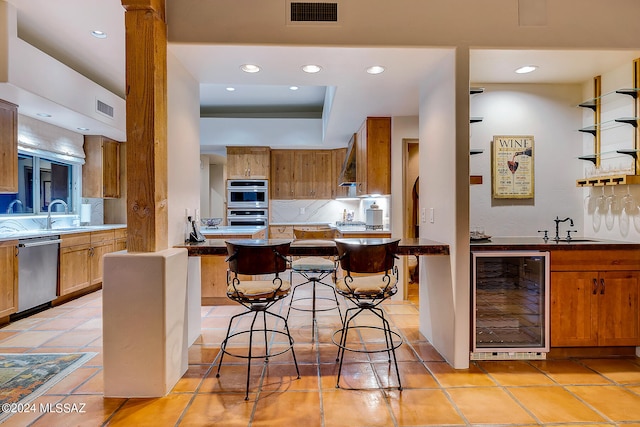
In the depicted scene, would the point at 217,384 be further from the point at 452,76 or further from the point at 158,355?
the point at 452,76

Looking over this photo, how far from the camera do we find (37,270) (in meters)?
3.86

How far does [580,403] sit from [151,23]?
359 centimetres

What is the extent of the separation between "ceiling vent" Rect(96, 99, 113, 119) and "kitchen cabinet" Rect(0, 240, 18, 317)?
1.94m

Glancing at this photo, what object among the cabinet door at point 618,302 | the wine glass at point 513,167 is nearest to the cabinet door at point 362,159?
the wine glass at point 513,167

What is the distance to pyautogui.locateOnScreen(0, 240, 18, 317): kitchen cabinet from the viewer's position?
3.43 metres

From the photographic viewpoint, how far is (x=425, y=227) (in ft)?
10.4

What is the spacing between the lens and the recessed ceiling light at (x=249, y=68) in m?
2.83

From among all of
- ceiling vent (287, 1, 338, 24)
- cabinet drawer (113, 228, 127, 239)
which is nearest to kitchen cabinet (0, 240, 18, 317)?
cabinet drawer (113, 228, 127, 239)

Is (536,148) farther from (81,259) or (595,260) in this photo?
(81,259)

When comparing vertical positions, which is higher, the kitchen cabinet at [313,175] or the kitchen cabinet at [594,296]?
the kitchen cabinet at [313,175]

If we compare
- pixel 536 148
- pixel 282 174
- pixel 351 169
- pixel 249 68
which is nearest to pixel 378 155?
pixel 351 169

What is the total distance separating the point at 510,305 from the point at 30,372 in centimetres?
363

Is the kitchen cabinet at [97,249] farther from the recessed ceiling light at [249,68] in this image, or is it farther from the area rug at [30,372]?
the recessed ceiling light at [249,68]

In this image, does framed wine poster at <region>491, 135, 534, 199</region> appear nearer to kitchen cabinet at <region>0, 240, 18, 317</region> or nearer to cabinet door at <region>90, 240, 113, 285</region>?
kitchen cabinet at <region>0, 240, 18, 317</region>
